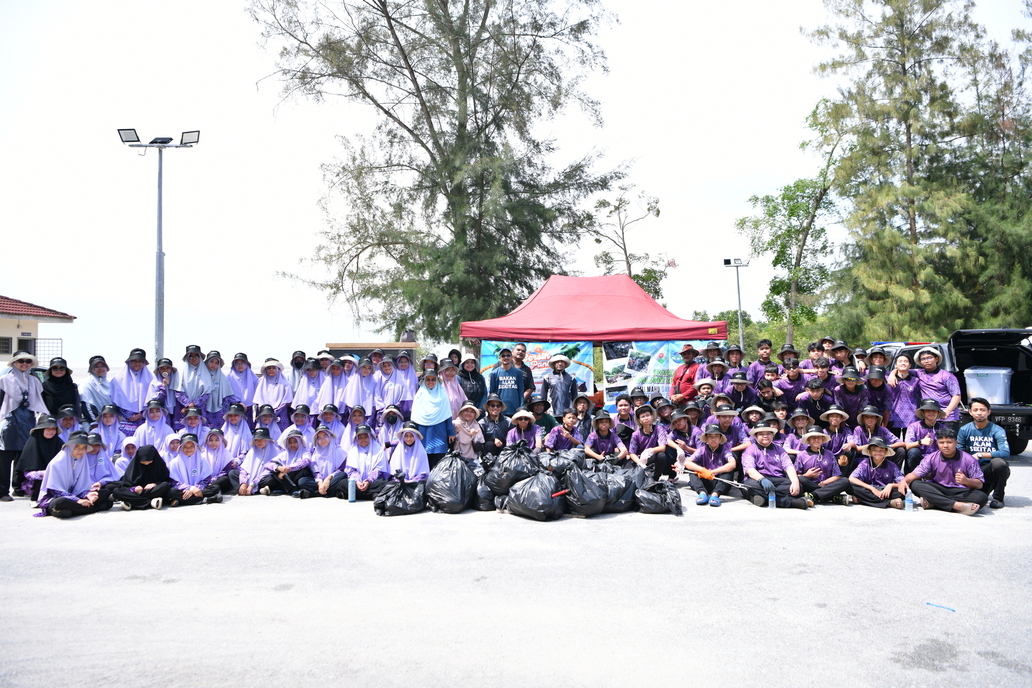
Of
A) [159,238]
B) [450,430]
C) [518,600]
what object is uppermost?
[159,238]

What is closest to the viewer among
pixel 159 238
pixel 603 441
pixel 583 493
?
pixel 583 493

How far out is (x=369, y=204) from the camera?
2316cm

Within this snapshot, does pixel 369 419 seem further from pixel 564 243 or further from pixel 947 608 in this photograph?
pixel 564 243

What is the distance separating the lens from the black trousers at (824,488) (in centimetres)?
776

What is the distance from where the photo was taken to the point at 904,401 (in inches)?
339

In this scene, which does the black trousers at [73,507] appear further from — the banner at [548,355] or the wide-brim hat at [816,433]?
the wide-brim hat at [816,433]

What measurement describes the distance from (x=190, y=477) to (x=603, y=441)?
4794 mm

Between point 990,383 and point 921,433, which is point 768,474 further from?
point 990,383

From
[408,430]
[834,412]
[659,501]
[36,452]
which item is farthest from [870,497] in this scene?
[36,452]

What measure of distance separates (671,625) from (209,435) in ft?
21.2

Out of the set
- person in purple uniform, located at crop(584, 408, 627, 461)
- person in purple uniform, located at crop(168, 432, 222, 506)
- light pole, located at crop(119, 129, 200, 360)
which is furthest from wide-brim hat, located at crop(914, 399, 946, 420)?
light pole, located at crop(119, 129, 200, 360)

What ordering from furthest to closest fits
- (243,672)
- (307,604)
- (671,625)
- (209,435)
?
(209,435) → (307,604) → (671,625) → (243,672)

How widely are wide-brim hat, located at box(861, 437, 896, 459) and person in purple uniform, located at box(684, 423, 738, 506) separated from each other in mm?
1367

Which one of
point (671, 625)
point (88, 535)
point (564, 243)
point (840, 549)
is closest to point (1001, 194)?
point (564, 243)
